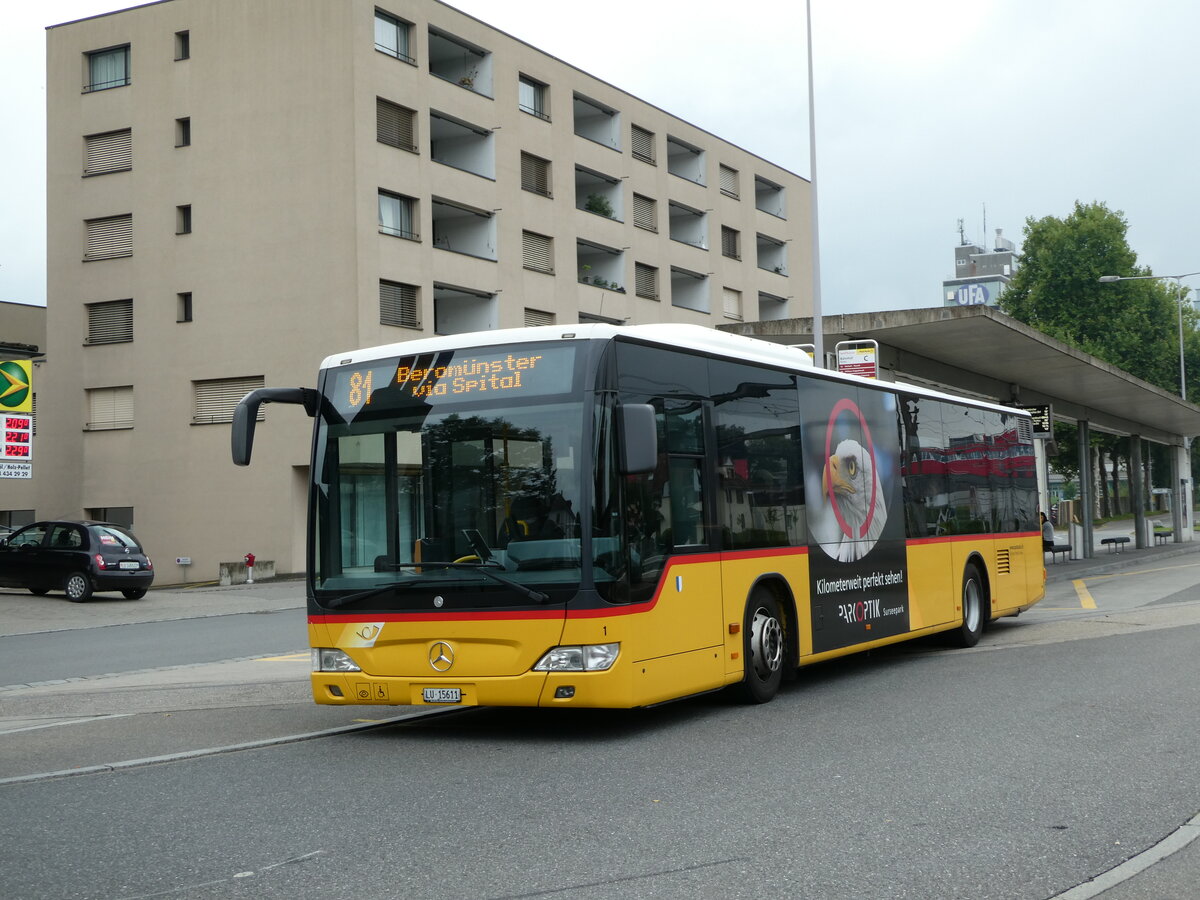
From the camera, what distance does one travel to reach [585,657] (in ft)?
28.7

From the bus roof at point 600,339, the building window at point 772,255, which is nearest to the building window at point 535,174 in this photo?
the building window at point 772,255

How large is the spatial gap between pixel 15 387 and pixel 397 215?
16679mm

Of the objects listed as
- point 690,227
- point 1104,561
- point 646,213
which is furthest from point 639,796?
point 690,227

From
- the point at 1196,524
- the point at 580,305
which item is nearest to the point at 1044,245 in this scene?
the point at 1196,524

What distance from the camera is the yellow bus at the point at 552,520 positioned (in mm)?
8836

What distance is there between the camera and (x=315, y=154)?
39.1 meters

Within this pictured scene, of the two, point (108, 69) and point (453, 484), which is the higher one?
point (108, 69)

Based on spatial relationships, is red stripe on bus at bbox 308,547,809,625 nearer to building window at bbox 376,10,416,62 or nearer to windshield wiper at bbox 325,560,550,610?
windshield wiper at bbox 325,560,550,610

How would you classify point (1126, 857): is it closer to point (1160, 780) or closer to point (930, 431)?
point (1160, 780)

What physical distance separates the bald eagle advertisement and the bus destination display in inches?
128

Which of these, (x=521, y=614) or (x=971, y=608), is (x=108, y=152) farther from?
(x=521, y=614)

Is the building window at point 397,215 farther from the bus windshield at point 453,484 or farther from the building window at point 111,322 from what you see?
the bus windshield at point 453,484

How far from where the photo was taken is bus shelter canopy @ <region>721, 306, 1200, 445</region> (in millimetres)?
22438

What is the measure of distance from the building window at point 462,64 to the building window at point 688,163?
1316cm
